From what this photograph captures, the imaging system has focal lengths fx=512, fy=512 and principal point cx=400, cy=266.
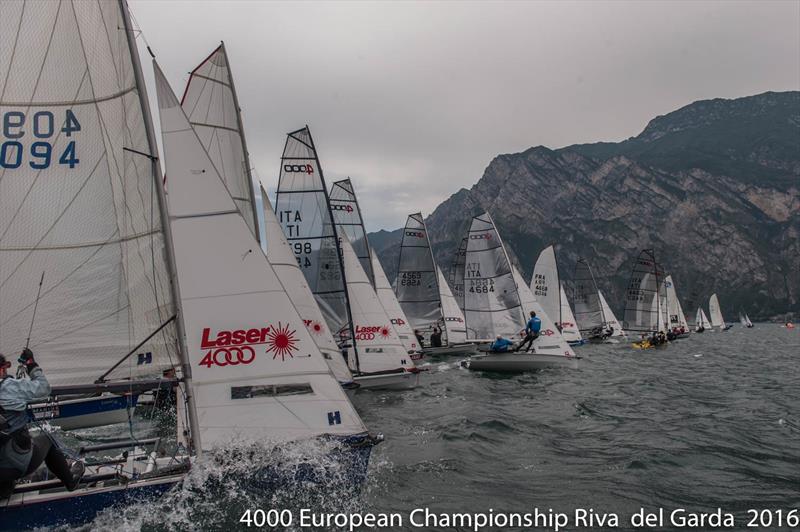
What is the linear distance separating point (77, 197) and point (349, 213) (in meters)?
19.0

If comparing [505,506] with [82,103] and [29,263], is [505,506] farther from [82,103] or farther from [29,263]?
[82,103]

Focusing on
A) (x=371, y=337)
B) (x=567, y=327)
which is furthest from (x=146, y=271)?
(x=567, y=327)

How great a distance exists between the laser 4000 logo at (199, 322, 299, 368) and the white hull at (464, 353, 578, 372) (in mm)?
16334

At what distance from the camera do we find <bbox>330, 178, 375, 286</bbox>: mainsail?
26328 mm

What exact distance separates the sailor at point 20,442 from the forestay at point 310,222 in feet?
41.6

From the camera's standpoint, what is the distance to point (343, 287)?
18.3m

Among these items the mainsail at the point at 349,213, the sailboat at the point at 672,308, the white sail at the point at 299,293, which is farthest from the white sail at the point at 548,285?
the sailboat at the point at 672,308

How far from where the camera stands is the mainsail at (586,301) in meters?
48.1

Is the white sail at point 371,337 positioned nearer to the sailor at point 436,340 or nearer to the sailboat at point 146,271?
the sailboat at point 146,271

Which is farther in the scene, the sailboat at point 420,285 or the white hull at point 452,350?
the sailboat at point 420,285

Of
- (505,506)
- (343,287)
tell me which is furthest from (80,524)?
(343,287)

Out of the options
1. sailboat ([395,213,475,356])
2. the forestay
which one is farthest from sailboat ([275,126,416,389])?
sailboat ([395,213,475,356])

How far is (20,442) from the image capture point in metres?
6.00

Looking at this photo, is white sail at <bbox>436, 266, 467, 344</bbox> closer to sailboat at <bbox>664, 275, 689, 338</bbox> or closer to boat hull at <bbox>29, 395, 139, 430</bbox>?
boat hull at <bbox>29, 395, 139, 430</bbox>
